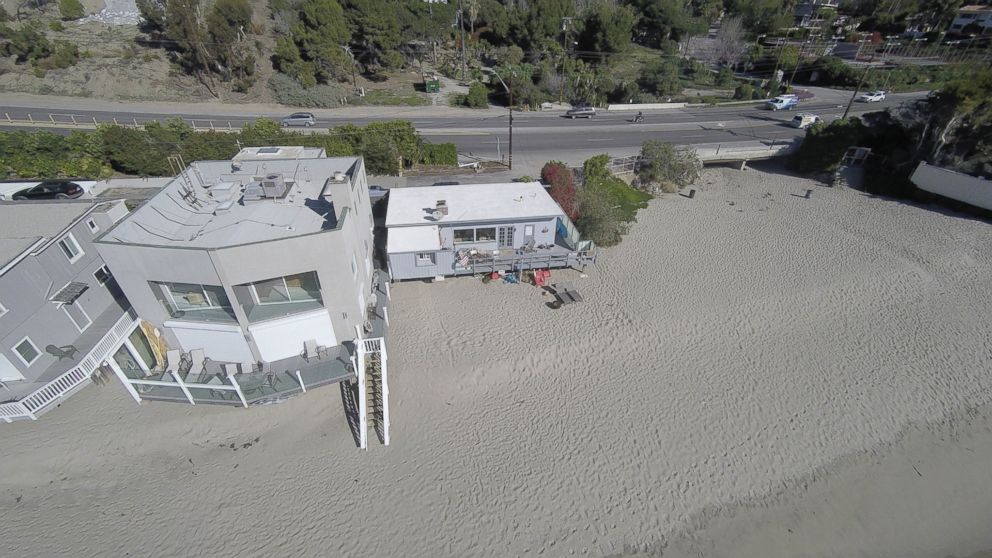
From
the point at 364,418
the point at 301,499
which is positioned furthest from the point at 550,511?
the point at 301,499

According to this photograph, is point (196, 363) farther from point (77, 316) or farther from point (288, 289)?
point (288, 289)

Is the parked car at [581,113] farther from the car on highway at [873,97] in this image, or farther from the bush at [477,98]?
the car on highway at [873,97]

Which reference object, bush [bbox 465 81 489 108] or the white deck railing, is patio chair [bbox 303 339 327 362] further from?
bush [bbox 465 81 489 108]

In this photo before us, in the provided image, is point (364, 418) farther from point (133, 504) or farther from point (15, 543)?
point (15, 543)

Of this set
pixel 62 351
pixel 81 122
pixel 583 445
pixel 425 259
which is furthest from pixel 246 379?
pixel 81 122

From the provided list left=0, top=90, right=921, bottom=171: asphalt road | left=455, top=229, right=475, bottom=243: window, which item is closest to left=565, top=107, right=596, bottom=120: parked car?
left=0, top=90, right=921, bottom=171: asphalt road
